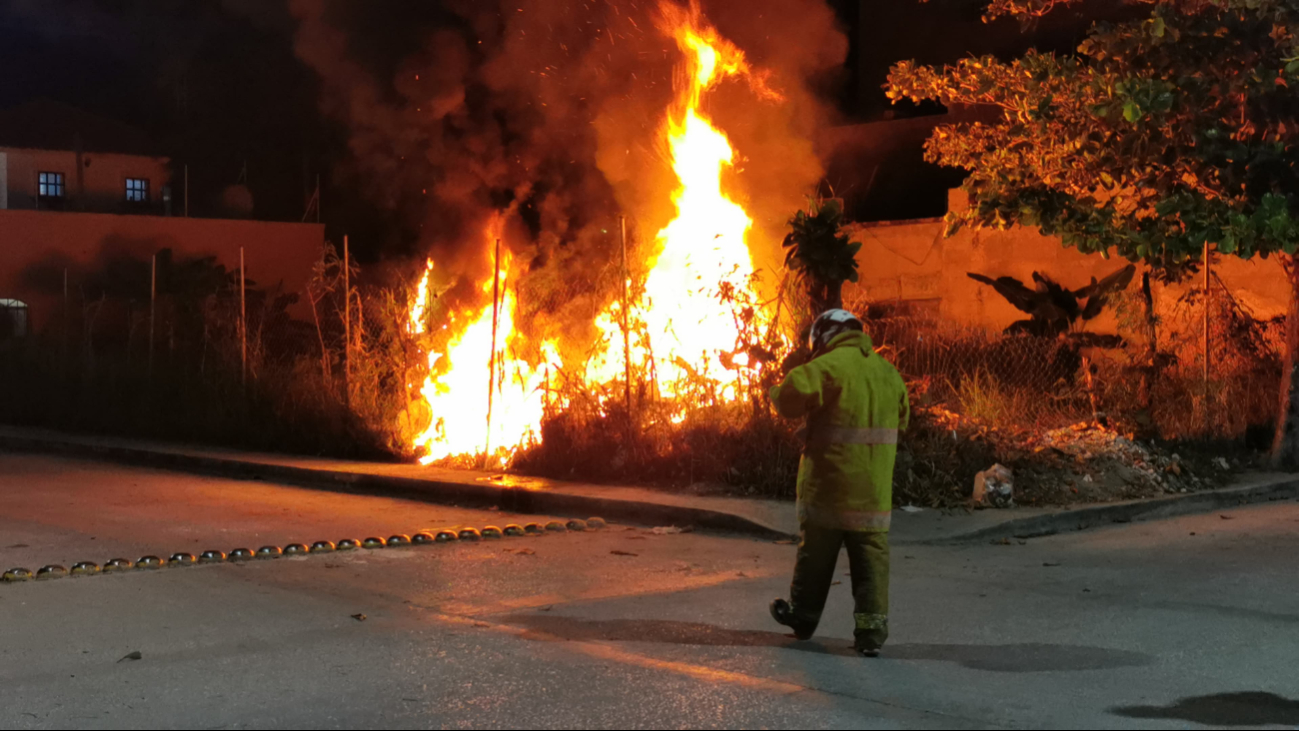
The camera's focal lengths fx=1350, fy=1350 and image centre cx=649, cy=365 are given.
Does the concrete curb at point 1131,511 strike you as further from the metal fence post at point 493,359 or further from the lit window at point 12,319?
the lit window at point 12,319

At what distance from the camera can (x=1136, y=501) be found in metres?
11.7

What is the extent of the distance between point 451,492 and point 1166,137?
7529 mm

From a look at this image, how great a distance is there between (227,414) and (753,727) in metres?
14.0

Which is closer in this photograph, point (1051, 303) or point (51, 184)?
point (1051, 303)

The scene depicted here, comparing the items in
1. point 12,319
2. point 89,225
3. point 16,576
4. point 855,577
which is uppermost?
point 89,225

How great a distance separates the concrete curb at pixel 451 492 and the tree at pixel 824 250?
2.35 meters

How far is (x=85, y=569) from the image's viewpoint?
8.77m

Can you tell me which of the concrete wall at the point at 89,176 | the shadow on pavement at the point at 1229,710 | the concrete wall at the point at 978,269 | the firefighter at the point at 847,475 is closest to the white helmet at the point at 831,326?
the firefighter at the point at 847,475

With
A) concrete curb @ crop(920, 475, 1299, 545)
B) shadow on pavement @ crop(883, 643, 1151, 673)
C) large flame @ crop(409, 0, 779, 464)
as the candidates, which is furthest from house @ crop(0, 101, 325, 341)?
shadow on pavement @ crop(883, 643, 1151, 673)

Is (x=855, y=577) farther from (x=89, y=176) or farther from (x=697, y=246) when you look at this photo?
(x=89, y=176)

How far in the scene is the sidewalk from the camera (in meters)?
10.6

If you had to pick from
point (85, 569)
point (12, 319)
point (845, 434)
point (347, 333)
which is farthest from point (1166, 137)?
point (12, 319)

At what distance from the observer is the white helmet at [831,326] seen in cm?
670

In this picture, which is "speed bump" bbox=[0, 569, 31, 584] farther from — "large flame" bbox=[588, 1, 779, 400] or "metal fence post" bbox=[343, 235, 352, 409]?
"metal fence post" bbox=[343, 235, 352, 409]
